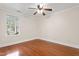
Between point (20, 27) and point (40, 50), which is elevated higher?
point (20, 27)

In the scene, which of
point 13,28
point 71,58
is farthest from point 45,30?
point 71,58

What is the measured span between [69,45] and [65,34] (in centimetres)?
35

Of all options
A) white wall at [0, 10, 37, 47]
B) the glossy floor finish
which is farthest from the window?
the glossy floor finish

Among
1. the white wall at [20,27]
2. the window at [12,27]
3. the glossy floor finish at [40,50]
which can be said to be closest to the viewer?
the window at [12,27]

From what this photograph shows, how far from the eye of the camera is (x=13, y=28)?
118 cm

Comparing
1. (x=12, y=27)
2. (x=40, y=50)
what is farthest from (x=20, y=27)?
(x=40, y=50)

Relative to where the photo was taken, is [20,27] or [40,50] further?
[40,50]

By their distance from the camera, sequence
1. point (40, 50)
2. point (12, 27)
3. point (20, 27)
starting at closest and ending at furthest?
point (12, 27), point (20, 27), point (40, 50)

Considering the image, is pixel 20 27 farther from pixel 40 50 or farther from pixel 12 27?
pixel 40 50

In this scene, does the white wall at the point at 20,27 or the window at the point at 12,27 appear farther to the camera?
the white wall at the point at 20,27

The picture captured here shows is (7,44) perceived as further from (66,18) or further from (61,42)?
(66,18)

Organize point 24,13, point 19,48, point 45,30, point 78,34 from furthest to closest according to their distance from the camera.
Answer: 1. point 78,34
2. point 19,48
3. point 45,30
4. point 24,13

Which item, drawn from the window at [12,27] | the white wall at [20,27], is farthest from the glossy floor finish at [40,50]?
the window at [12,27]

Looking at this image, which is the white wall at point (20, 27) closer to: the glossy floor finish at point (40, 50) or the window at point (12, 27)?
the window at point (12, 27)
